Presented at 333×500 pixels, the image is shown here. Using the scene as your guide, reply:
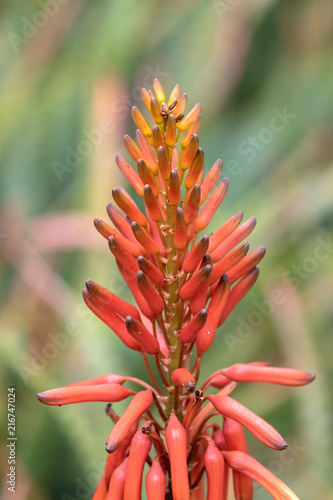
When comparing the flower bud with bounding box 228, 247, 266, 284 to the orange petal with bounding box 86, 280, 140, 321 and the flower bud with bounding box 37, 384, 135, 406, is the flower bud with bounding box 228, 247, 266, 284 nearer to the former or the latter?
the orange petal with bounding box 86, 280, 140, 321

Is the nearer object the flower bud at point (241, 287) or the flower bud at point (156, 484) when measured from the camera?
the flower bud at point (156, 484)

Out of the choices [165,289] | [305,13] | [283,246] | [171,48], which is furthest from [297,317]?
[305,13]

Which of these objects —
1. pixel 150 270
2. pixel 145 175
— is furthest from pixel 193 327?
pixel 145 175

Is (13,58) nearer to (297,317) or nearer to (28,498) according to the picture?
(297,317)

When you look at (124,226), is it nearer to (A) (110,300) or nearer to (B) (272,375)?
(A) (110,300)

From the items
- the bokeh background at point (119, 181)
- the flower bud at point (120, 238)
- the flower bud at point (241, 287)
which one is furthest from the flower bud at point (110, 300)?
the bokeh background at point (119, 181)

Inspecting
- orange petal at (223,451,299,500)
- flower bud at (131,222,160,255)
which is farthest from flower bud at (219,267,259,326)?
orange petal at (223,451,299,500)

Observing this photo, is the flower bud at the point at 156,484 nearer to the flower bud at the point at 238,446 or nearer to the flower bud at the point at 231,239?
the flower bud at the point at 238,446
